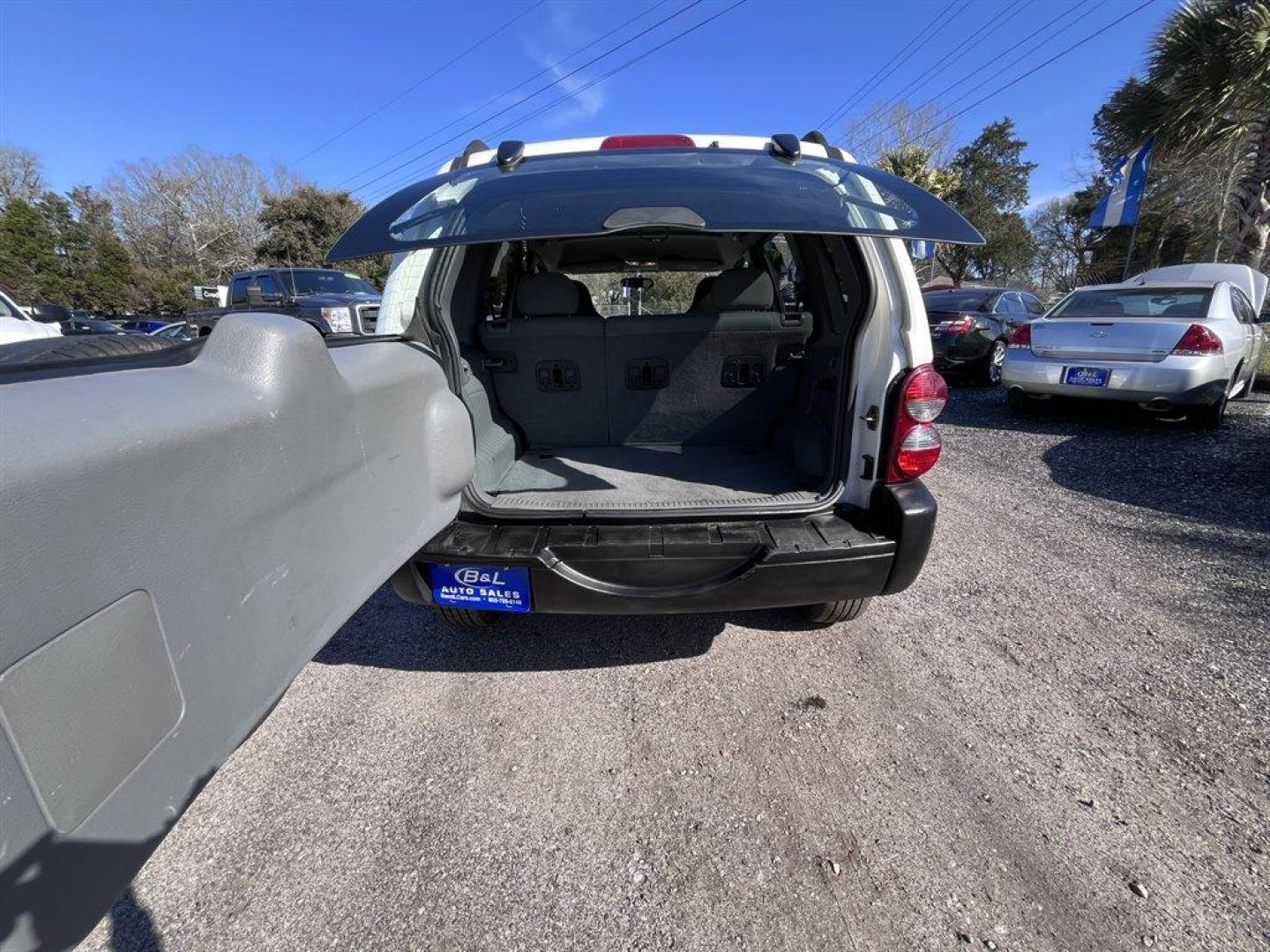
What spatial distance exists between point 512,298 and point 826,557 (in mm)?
2329

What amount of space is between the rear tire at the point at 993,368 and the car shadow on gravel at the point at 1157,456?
6.28 ft

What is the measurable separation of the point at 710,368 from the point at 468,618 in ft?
5.90

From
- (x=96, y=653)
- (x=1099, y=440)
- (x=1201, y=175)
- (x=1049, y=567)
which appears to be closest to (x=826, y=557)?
(x=96, y=653)

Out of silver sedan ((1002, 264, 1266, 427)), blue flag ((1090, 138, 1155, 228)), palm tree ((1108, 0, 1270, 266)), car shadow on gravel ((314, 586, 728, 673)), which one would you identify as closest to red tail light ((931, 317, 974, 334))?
silver sedan ((1002, 264, 1266, 427))

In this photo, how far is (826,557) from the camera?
1828 mm

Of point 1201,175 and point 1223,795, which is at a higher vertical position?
point 1201,175

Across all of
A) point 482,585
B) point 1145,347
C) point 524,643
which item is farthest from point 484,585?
point 1145,347

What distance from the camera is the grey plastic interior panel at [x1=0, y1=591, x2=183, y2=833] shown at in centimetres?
65

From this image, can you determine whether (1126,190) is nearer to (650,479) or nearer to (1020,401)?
(1020,401)

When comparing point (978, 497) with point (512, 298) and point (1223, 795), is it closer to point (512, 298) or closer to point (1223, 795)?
point (1223, 795)

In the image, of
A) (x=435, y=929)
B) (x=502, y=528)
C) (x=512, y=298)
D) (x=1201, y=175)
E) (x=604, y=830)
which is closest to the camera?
(x=435, y=929)

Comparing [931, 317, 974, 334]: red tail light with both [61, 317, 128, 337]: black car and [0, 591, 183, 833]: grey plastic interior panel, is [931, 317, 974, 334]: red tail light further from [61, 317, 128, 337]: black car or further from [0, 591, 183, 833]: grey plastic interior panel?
[61, 317, 128, 337]: black car

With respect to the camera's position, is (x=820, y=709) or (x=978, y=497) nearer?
(x=820, y=709)

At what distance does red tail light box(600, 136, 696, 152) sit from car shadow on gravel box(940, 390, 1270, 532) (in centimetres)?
417
